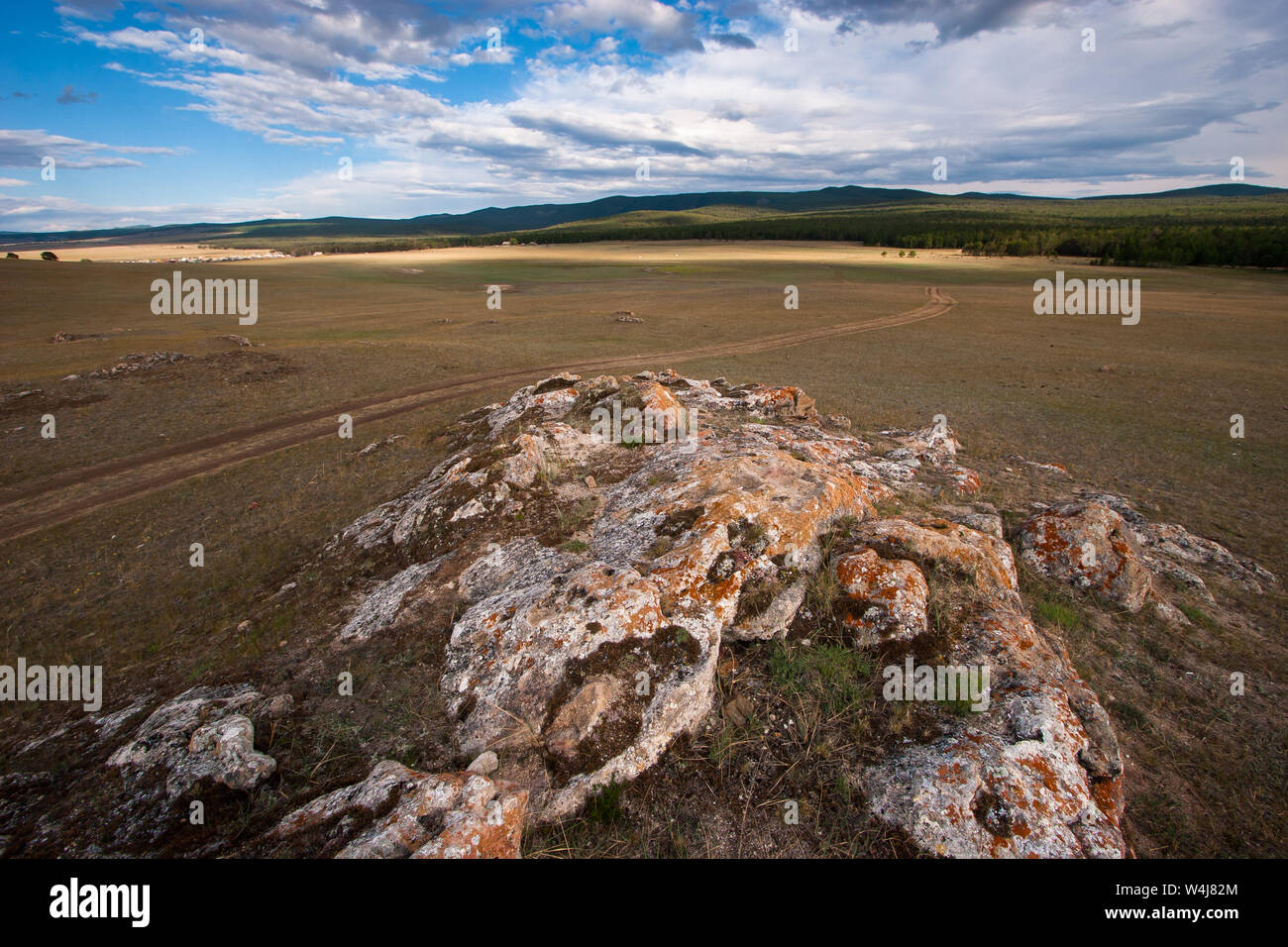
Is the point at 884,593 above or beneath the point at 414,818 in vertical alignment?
above

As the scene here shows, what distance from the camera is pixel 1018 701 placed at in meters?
5.33

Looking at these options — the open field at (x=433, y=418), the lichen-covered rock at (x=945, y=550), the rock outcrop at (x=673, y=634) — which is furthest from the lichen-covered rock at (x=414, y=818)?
the lichen-covered rock at (x=945, y=550)

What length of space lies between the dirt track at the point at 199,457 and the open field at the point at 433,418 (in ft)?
0.34

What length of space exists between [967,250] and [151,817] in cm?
12931

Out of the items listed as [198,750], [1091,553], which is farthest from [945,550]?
[198,750]

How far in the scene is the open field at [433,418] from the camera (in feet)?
26.0

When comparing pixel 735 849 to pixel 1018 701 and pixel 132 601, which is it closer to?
pixel 1018 701

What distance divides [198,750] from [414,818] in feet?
8.75

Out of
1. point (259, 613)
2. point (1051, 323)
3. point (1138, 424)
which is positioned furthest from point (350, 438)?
point (1051, 323)

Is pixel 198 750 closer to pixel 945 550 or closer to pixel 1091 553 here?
pixel 945 550

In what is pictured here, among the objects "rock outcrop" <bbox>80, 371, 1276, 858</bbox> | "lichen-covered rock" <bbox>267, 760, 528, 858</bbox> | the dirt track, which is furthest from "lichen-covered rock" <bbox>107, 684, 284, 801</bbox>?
the dirt track

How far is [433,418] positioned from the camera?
20375 millimetres

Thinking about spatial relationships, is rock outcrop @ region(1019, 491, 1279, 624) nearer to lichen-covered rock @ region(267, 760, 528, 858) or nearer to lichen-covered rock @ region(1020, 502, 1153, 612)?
lichen-covered rock @ region(1020, 502, 1153, 612)

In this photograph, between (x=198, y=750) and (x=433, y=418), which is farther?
(x=433, y=418)
